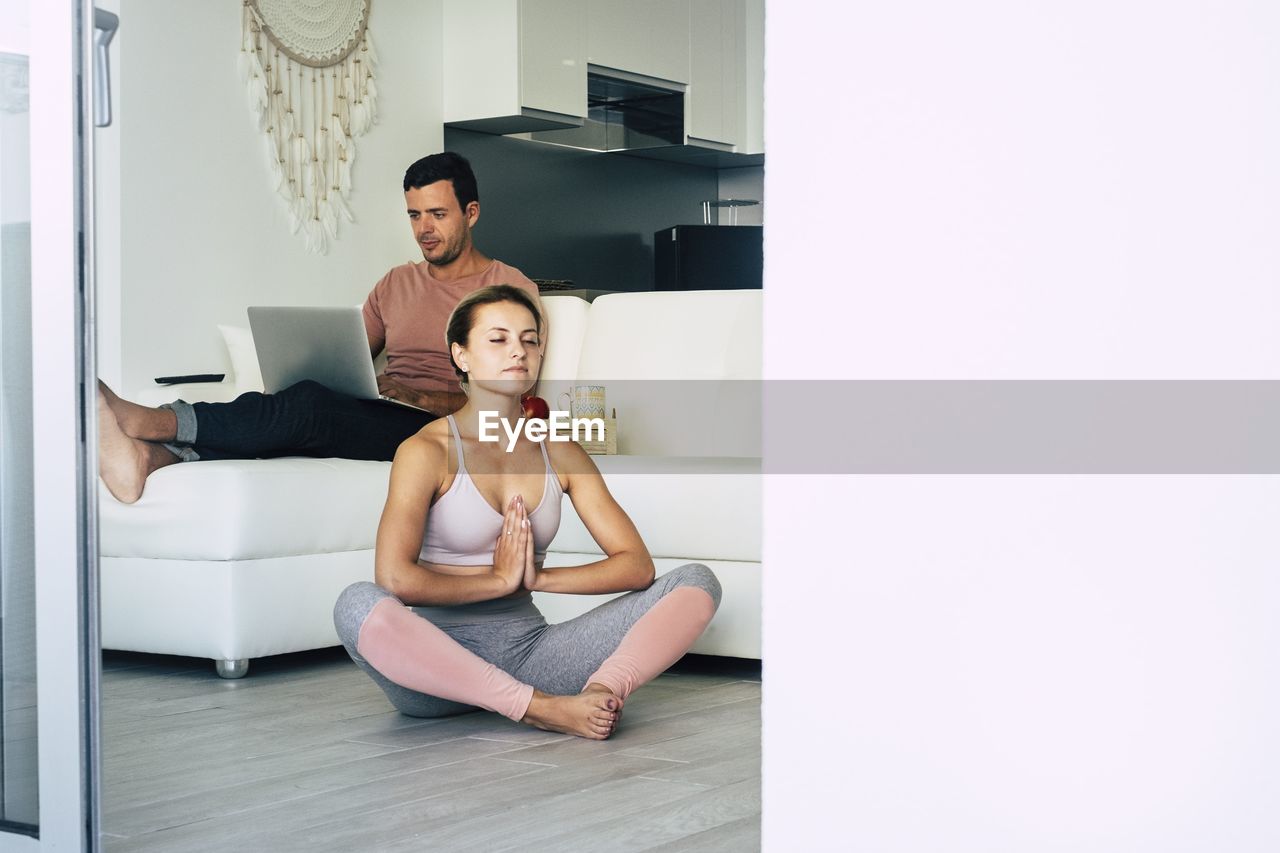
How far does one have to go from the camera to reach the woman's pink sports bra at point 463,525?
8.67ft

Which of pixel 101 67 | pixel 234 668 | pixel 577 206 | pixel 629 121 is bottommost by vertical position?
pixel 234 668

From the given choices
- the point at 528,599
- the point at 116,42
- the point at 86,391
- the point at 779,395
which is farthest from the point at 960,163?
the point at 116,42

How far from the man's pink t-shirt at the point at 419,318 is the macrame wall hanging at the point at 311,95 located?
1071mm

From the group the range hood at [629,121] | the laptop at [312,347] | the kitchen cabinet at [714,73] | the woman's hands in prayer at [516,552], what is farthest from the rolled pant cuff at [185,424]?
the kitchen cabinet at [714,73]

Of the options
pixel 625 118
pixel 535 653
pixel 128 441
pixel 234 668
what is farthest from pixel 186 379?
pixel 625 118

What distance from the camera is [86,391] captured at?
1.63 meters

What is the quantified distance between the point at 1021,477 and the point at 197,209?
3997 mm

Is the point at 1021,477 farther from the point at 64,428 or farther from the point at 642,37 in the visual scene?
the point at 642,37

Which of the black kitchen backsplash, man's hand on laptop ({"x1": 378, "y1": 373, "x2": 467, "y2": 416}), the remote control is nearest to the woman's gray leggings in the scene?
man's hand on laptop ({"x1": 378, "y1": 373, "x2": 467, "y2": 416})

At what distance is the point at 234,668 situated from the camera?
3115mm

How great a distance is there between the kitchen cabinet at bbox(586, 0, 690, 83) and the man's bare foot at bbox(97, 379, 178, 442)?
3216 mm

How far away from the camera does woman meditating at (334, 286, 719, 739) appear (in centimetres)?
247

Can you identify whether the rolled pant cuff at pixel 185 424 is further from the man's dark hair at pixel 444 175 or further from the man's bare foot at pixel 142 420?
the man's dark hair at pixel 444 175

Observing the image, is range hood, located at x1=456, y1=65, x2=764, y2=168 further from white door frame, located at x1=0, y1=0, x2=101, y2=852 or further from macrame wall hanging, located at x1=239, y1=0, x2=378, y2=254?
white door frame, located at x1=0, y1=0, x2=101, y2=852
